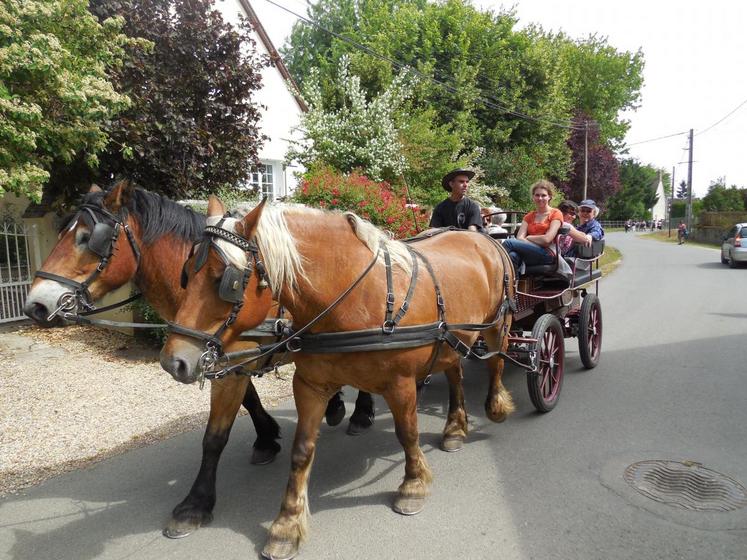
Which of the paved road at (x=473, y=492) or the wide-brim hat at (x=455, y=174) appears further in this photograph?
the wide-brim hat at (x=455, y=174)

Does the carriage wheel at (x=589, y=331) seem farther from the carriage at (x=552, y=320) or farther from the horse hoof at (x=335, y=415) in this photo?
the horse hoof at (x=335, y=415)

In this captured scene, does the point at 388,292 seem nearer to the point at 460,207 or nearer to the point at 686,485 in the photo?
the point at 686,485

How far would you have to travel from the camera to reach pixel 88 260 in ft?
9.34

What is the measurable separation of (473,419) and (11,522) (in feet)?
11.1

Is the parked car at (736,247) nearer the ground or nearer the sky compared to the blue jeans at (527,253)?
nearer the ground

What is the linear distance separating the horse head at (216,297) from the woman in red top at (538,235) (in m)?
3.15

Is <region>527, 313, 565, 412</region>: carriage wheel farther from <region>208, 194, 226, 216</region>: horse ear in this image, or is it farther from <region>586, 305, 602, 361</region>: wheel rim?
<region>208, 194, 226, 216</region>: horse ear

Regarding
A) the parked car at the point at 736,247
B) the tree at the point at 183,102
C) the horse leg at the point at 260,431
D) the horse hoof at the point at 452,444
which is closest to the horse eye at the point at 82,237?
the horse leg at the point at 260,431

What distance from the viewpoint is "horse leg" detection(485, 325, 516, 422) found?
4.02 metres

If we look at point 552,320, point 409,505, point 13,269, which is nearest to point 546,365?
point 552,320

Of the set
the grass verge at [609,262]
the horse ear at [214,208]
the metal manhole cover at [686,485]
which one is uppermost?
the horse ear at [214,208]

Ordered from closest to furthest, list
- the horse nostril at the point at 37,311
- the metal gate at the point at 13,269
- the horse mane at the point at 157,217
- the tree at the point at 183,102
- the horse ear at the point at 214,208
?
the horse ear at the point at 214,208, the horse nostril at the point at 37,311, the horse mane at the point at 157,217, the tree at the point at 183,102, the metal gate at the point at 13,269

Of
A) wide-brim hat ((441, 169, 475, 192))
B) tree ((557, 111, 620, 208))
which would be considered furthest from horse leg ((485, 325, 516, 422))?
tree ((557, 111, 620, 208))

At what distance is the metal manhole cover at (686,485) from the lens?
Answer: 2.91 metres
